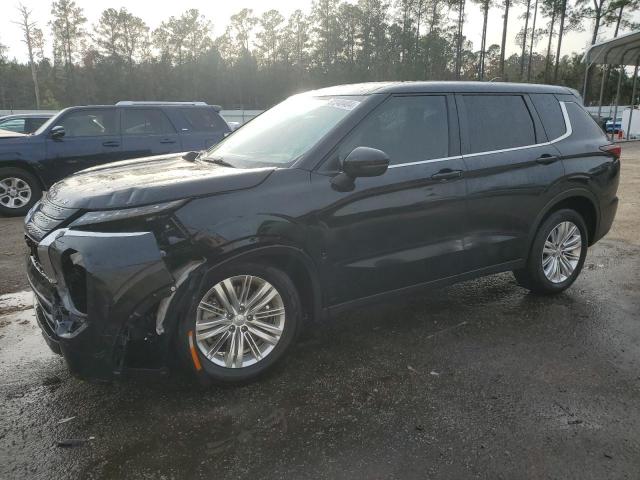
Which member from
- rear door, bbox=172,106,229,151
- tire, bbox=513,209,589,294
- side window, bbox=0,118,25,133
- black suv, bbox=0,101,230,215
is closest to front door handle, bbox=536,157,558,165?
tire, bbox=513,209,589,294

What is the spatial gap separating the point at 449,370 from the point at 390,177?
52.8 inches

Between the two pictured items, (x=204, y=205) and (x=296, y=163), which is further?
(x=296, y=163)

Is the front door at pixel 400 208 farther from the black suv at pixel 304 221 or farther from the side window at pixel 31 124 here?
the side window at pixel 31 124

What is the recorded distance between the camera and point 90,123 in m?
9.14

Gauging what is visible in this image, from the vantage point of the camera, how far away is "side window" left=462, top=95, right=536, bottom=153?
4078mm

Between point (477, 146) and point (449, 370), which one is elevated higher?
point (477, 146)

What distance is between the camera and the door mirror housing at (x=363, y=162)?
3205mm

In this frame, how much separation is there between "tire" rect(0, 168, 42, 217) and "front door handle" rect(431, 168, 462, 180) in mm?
7591

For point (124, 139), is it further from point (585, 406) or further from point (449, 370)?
point (585, 406)

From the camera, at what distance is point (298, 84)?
79.0 m

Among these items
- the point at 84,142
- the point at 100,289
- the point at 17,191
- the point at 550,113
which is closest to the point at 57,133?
the point at 84,142

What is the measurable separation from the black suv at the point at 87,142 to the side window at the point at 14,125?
5920 millimetres

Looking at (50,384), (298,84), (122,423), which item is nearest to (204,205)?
(122,423)

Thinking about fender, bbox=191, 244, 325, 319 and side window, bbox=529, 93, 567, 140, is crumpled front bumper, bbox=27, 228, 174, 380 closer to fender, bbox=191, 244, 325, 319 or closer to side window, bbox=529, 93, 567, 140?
fender, bbox=191, 244, 325, 319
